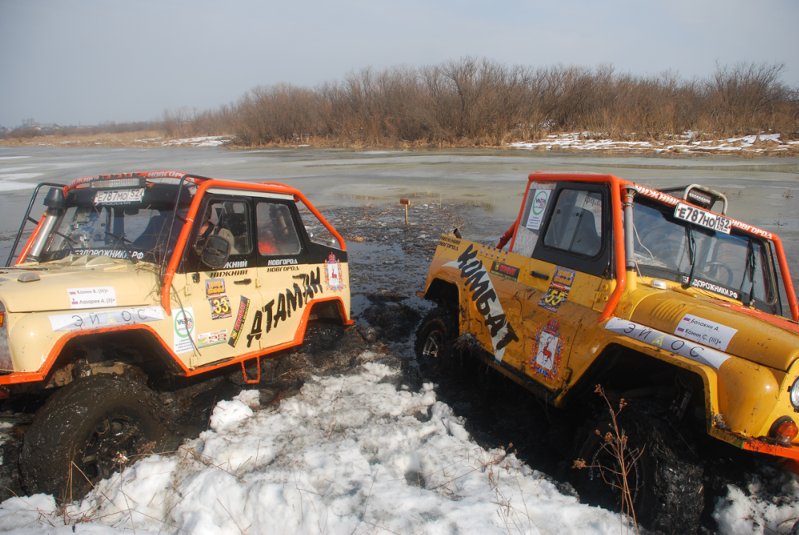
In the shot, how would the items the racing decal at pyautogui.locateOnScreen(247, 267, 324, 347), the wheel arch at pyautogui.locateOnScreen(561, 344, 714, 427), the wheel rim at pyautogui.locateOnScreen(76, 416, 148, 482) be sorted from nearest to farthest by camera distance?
the wheel arch at pyautogui.locateOnScreen(561, 344, 714, 427) → the wheel rim at pyautogui.locateOnScreen(76, 416, 148, 482) → the racing decal at pyautogui.locateOnScreen(247, 267, 324, 347)

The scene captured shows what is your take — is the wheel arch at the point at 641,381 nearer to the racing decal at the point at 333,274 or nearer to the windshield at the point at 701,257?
the windshield at the point at 701,257

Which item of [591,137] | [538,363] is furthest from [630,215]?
[591,137]

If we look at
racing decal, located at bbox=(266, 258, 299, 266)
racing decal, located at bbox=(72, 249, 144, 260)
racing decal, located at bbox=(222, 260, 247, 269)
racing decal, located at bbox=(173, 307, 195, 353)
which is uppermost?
racing decal, located at bbox=(72, 249, 144, 260)

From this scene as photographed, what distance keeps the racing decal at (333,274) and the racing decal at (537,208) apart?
2.08 meters

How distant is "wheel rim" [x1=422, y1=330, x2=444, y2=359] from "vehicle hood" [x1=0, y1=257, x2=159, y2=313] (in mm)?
2601

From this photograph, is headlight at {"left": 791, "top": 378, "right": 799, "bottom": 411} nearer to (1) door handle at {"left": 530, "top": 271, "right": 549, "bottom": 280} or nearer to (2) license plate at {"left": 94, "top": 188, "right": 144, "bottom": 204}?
(1) door handle at {"left": 530, "top": 271, "right": 549, "bottom": 280}

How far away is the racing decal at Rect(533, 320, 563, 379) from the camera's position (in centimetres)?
378

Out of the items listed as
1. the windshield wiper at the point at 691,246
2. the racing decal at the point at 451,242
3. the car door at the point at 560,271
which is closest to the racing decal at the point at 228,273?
the racing decal at the point at 451,242

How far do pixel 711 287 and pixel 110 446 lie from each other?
13.6 ft

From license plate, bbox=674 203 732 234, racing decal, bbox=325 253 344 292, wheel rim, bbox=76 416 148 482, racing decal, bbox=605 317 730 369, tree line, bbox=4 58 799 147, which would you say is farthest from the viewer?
tree line, bbox=4 58 799 147

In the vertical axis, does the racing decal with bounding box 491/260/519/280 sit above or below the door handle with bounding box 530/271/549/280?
below

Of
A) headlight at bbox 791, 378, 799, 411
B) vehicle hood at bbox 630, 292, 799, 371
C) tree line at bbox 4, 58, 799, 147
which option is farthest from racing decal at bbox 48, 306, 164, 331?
tree line at bbox 4, 58, 799, 147

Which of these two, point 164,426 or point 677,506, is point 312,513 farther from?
point 677,506

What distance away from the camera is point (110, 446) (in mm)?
3475
